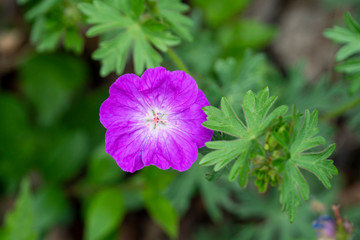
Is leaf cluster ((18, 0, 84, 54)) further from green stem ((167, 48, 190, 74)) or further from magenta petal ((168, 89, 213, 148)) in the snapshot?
magenta petal ((168, 89, 213, 148))

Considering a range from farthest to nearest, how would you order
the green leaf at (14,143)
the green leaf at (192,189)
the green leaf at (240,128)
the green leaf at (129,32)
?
the green leaf at (14,143) → the green leaf at (192,189) → the green leaf at (129,32) → the green leaf at (240,128)

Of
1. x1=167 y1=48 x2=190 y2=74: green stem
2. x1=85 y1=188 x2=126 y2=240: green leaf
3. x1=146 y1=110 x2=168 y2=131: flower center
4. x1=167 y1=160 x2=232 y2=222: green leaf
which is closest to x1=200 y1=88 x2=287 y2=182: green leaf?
x1=146 y1=110 x2=168 y2=131: flower center

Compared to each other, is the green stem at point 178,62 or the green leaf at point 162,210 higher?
the green stem at point 178,62

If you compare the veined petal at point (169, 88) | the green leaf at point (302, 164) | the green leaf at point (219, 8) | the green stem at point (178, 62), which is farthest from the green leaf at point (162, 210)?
Answer: the green leaf at point (219, 8)

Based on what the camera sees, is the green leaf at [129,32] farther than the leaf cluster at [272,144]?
Yes

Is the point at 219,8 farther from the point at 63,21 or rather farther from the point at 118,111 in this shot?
the point at 118,111

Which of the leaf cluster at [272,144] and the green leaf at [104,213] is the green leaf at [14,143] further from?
the leaf cluster at [272,144]

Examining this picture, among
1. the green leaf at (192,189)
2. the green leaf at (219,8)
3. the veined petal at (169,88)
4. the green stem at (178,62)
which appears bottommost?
the green leaf at (192,189)

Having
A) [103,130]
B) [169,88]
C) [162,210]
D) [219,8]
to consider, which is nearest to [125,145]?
[169,88]
